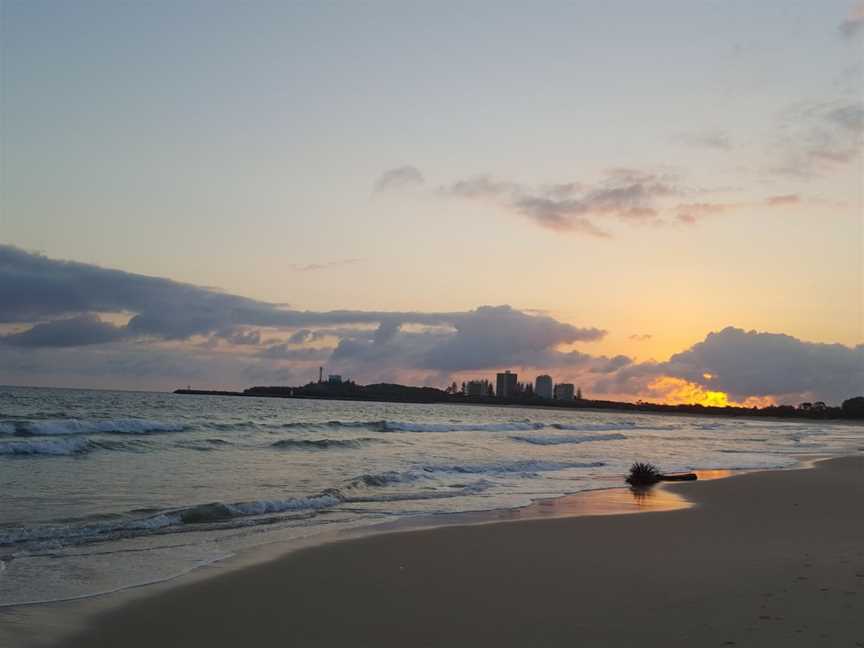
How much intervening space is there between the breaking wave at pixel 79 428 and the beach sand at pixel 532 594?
1020 inches

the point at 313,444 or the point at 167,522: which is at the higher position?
the point at 167,522

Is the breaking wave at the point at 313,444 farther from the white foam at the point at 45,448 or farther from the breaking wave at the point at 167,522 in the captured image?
the breaking wave at the point at 167,522

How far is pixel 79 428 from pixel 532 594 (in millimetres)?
31795

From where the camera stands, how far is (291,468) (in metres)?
21.3

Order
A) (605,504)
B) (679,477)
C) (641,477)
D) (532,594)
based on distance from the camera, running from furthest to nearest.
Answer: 1. (679,477)
2. (641,477)
3. (605,504)
4. (532,594)

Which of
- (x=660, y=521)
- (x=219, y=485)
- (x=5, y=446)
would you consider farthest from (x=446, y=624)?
(x=5, y=446)

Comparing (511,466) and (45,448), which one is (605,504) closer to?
(511,466)

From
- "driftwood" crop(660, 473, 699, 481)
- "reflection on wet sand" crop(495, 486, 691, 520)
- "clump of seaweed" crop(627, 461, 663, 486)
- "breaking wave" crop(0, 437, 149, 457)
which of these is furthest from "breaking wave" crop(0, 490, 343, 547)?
"breaking wave" crop(0, 437, 149, 457)

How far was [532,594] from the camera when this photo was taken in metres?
7.77

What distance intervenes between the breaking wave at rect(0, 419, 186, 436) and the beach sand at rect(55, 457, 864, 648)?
25908 millimetres

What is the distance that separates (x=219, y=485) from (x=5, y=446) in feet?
Answer: 38.7

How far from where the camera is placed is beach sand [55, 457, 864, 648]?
6.31 meters

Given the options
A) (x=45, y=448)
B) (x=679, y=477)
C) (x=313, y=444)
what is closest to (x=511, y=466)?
(x=679, y=477)

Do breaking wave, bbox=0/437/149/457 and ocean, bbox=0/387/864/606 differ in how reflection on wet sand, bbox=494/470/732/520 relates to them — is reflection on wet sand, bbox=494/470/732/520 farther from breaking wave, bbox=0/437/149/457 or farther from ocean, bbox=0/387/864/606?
breaking wave, bbox=0/437/149/457
